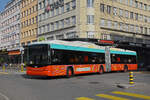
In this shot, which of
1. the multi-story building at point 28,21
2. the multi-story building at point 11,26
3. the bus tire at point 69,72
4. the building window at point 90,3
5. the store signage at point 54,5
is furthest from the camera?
the multi-story building at point 11,26

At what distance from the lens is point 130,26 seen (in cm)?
4453

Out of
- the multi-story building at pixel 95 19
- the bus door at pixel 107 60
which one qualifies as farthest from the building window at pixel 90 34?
the bus door at pixel 107 60

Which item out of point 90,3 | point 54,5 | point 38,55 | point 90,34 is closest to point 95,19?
point 90,34

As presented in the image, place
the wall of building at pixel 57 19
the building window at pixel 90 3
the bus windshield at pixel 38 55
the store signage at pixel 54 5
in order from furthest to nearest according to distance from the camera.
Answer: the store signage at pixel 54 5, the wall of building at pixel 57 19, the building window at pixel 90 3, the bus windshield at pixel 38 55

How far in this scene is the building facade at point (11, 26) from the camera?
60781mm

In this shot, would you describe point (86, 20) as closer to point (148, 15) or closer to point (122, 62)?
point (122, 62)

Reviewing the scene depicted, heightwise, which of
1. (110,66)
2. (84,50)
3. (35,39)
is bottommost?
(110,66)

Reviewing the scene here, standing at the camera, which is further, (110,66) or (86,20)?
(86,20)

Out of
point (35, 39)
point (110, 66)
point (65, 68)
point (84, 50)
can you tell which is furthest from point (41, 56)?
point (35, 39)

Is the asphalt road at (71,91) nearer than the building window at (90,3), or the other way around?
the asphalt road at (71,91)

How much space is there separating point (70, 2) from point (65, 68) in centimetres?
2456

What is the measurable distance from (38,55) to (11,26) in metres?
51.3

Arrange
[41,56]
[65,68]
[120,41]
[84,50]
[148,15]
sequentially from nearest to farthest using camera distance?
[41,56] → [65,68] → [84,50] → [120,41] → [148,15]

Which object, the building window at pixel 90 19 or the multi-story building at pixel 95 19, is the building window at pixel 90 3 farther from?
the building window at pixel 90 19
